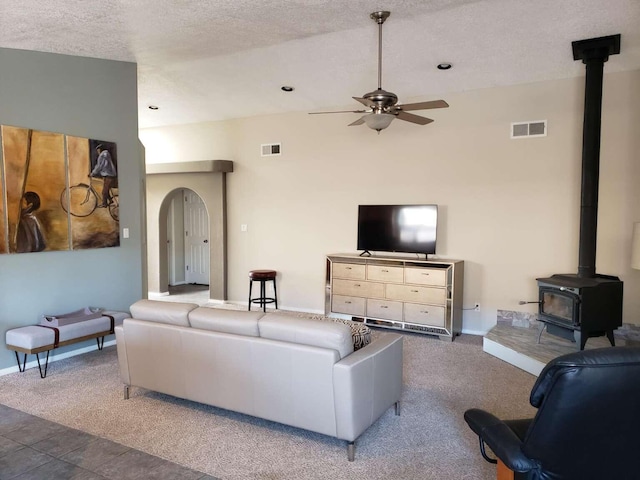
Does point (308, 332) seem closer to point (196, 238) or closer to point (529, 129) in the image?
point (529, 129)

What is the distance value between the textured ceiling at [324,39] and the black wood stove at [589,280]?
267 mm

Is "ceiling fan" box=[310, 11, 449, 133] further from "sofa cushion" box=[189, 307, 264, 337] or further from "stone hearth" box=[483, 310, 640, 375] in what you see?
"stone hearth" box=[483, 310, 640, 375]

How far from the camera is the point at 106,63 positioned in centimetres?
498

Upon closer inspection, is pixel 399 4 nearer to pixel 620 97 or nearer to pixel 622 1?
pixel 622 1

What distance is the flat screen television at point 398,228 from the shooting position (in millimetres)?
5723

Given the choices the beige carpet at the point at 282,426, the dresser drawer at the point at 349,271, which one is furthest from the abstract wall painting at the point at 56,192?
the dresser drawer at the point at 349,271

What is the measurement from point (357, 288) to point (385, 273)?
49 centimetres

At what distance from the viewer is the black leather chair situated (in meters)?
1.46

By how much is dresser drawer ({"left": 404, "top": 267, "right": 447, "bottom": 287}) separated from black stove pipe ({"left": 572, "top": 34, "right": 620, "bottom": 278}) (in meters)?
1.48

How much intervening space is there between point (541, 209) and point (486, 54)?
6.55 ft

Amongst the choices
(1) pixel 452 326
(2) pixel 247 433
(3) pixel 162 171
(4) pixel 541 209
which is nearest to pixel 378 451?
(2) pixel 247 433

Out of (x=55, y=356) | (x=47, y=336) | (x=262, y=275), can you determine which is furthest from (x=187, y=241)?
(x=47, y=336)

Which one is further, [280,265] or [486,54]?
[280,265]

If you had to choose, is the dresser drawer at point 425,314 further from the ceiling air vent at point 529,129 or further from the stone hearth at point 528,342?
the ceiling air vent at point 529,129
